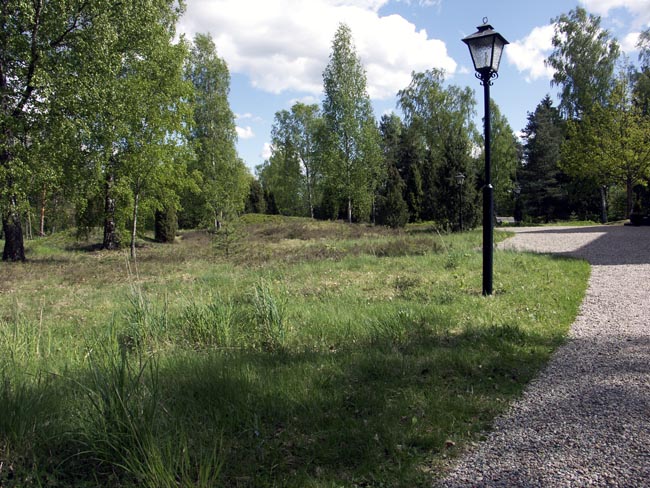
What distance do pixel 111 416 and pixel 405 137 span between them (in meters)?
44.1

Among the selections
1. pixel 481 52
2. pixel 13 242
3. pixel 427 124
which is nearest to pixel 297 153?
pixel 427 124

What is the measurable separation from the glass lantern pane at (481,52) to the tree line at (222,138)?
402 inches

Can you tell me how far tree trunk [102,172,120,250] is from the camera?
63.9ft

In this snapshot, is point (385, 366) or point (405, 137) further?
point (405, 137)

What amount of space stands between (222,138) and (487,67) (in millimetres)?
27033

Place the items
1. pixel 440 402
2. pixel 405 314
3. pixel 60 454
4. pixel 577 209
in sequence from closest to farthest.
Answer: pixel 60 454 → pixel 440 402 → pixel 405 314 → pixel 577 209

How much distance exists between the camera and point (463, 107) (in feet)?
127

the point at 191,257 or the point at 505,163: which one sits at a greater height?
the point at 505,163

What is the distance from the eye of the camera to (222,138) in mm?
31688

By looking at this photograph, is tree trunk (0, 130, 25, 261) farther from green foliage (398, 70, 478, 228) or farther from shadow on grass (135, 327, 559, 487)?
green foliage (398, 70, 478, 228)

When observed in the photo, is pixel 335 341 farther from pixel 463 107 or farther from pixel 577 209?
pixel 577 209

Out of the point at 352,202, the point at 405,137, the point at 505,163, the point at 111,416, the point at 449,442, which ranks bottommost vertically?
the point at 449,442

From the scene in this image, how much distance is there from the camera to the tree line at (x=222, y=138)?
13.9 m

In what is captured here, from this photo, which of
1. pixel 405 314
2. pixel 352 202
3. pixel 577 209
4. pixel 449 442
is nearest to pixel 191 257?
pixel 405 314
